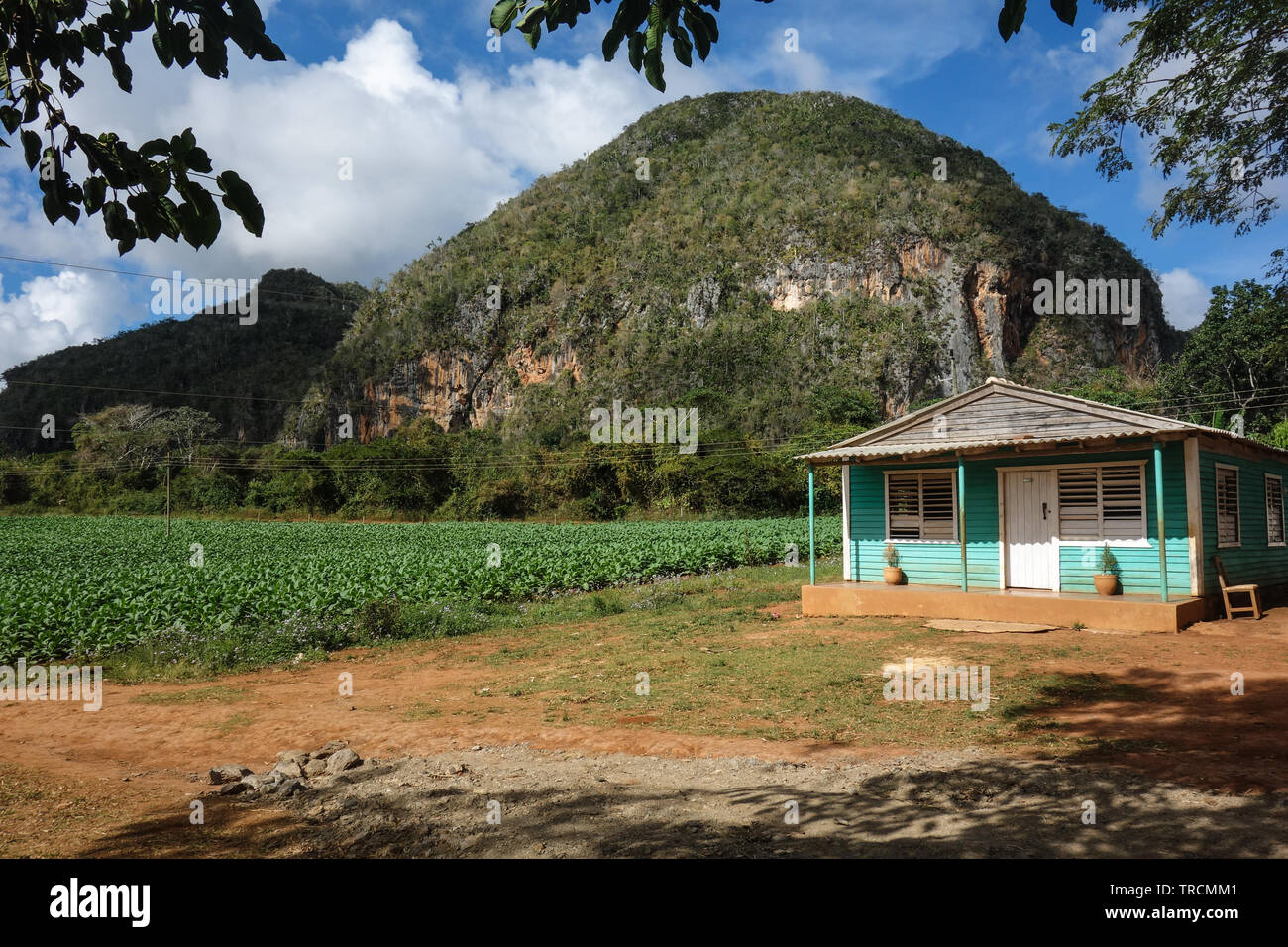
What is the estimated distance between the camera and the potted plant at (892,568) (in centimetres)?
1456

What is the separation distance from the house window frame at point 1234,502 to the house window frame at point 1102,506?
1577 millimetres

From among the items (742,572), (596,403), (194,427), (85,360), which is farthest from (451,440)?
(85,360)

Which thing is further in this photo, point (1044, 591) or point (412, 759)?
point (1044, 591)

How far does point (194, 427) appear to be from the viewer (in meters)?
67.4

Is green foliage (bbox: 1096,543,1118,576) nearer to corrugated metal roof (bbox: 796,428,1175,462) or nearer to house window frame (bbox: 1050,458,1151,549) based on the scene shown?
house window frame (bbox: 1050,458,1151,549)

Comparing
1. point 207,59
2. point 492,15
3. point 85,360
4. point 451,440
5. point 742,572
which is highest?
point 85,360

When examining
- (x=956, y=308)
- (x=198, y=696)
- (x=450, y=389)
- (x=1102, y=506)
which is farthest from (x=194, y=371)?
(x=1102, y=506)

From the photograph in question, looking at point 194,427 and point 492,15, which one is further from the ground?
point 194,427

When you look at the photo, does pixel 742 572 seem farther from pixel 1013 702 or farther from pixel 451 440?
pixel 451 440

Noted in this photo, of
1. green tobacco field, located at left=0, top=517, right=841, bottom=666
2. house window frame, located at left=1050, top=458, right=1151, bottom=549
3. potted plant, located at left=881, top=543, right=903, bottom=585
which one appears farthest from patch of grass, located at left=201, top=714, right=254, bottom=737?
house window frame, located at left=1050, top=458, right=1151, bottom=549

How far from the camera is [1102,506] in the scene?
12992 millimetres

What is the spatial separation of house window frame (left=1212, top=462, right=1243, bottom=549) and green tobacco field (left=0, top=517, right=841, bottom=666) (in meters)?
Result: 13.7

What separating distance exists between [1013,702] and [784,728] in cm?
269

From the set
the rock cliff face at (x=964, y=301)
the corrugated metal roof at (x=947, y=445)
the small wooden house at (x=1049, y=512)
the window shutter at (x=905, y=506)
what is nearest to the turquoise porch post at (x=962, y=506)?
the small wooden house at (x=1049, y=512)
